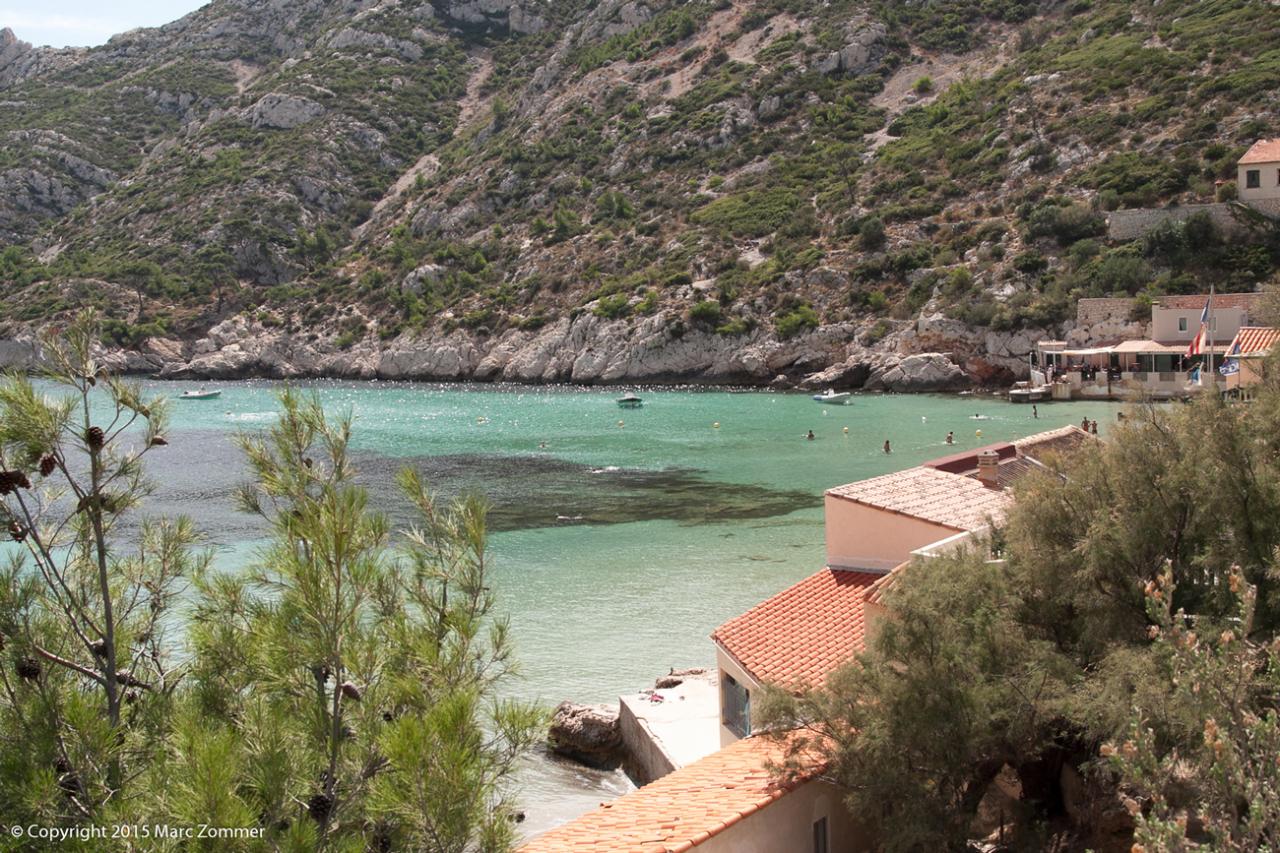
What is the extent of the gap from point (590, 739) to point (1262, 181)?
5605 centimetres

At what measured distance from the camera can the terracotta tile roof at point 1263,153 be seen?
55750 mm

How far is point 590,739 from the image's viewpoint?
14406mm

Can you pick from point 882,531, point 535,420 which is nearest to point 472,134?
point 535,420

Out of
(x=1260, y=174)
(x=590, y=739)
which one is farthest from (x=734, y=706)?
(x=1260, y=174)

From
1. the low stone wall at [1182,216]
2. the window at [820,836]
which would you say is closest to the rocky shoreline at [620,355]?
the low stone wall at [1182,216]

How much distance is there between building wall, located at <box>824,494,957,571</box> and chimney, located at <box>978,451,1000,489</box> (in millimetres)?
3452

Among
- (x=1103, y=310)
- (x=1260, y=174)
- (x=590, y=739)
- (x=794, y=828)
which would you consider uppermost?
(x=1260, y=174)

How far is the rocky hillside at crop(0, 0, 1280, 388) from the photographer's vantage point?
206ft

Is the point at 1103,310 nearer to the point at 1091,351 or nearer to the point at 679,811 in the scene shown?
the point at 1091,351

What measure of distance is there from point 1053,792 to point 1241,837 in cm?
473

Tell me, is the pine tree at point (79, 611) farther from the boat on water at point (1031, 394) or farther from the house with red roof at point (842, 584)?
the boat on water at point (1031, 394)

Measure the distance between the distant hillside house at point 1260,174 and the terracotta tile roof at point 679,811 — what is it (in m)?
57.6

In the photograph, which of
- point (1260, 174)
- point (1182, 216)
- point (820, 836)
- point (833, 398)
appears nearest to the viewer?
point (820, 836)

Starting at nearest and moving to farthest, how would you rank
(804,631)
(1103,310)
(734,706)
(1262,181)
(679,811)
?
1. (679,811)
2. (804,631)
3. (734,706)
4. (1103,310)
5. (1262,181)
